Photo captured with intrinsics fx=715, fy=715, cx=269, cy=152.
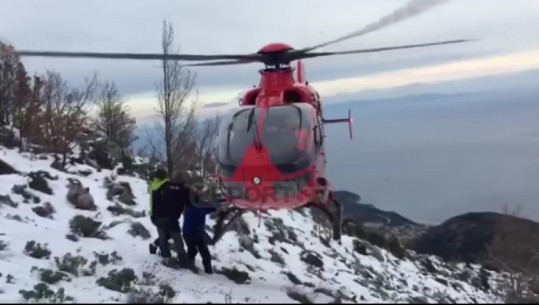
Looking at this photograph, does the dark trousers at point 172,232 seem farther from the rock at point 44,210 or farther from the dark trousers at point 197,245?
the rock at point 44,210

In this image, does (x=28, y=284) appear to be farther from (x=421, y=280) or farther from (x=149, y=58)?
(x=421, y=280)

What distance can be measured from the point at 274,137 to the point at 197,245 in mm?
2211

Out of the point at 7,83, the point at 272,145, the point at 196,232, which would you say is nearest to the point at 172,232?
the point at 196,232

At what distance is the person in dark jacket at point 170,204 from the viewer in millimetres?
11742

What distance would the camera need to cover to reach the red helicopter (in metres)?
11.1

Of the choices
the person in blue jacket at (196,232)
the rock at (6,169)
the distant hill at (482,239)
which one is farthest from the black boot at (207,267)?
the distant hill at (482,239)

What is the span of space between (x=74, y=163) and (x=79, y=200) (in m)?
5.28

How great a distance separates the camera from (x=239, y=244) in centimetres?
1545

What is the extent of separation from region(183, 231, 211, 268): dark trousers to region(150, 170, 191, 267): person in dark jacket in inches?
4.0

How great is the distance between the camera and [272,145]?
441 inches

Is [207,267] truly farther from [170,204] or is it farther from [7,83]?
[7,83]

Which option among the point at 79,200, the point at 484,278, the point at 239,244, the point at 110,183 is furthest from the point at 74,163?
the point at 484,278

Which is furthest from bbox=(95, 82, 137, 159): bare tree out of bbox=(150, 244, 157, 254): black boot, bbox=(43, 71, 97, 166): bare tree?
bbox=(150, 244, 157, 254): black boot

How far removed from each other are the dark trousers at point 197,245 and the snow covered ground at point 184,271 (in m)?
0.33
